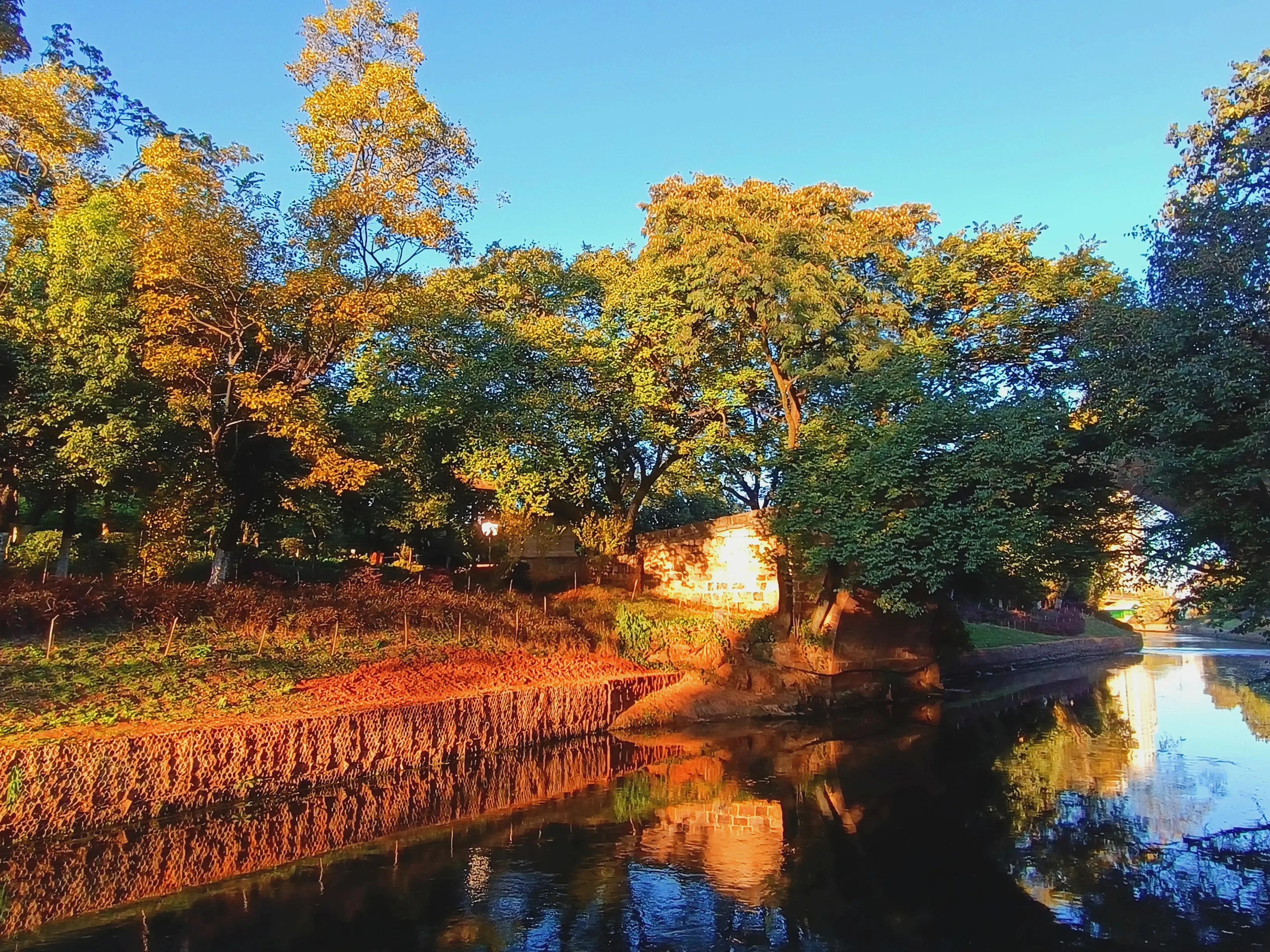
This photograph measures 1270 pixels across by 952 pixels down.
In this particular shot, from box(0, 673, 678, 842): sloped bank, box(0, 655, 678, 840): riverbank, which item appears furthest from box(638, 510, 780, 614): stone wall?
box(0, 673, 678, 842): sloped bank

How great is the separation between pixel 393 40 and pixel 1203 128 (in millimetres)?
14177

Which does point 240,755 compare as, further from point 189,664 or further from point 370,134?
point 370,134

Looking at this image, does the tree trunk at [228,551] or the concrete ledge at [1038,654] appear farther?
the concrete ledge at [1038,654]

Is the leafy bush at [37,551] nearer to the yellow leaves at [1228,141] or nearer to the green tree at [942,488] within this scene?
the green tree at [942,488]

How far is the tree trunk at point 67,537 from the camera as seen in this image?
18.1 metres

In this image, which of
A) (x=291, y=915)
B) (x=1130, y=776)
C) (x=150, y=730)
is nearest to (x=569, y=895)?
(x=291, y=915)

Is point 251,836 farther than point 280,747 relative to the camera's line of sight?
No

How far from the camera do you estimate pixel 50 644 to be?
1235 centimetres

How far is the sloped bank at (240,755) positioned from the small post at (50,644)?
2.81 meters

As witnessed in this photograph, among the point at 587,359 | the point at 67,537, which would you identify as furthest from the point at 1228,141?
the point at 67,537

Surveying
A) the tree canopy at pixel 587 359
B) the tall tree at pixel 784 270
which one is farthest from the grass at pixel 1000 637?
the tall tree at pixel 784 270

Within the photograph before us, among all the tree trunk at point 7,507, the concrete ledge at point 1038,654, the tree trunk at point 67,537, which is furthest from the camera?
the concrete ledge at point 1038,654

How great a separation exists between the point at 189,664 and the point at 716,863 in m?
9.11

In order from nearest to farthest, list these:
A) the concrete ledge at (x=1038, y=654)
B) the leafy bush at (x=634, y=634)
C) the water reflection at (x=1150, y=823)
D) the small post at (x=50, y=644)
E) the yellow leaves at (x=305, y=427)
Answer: the water reflection at (x=1150, y=823) → the small post at (x=50, y=644) → the yellow leaves at (x=305, y=427) → the leafy bush at (x=634, y=634) → the concrete ledge at (x=1038, y=654)
